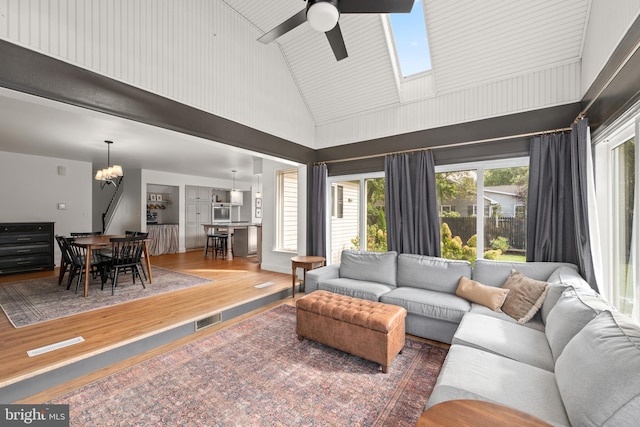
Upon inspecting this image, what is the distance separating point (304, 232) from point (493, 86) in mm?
3773

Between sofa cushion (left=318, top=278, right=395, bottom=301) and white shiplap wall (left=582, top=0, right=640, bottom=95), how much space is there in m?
3.06

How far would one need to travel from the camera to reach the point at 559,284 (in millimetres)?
2461

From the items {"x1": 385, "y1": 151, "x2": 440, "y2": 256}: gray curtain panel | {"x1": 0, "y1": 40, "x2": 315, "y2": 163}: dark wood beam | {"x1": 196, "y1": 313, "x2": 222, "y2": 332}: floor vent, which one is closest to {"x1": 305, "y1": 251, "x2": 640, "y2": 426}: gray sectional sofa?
{"x1": 385, "y1": 151, "x2": 440, "y2": 256}: gray curtain panel

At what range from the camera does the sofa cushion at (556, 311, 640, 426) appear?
104 cm

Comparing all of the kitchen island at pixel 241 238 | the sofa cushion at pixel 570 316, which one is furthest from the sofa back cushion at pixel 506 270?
the kitchen island at pixel 241 238

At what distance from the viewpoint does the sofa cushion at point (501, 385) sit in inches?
55.1

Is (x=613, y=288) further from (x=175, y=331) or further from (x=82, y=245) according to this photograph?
(x=82, y=245)

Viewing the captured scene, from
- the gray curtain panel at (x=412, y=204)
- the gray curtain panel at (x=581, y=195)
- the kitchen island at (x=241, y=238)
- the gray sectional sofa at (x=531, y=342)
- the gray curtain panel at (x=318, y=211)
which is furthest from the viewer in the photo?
the kitchen island at (x=241, y=238)

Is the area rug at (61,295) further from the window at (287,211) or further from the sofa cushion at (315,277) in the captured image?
the sofa cushion at (315,277)

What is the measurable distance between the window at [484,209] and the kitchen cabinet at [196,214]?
317 inches

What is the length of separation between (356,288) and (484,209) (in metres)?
2.09

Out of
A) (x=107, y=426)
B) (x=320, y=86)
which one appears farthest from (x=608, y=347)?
(x=320, y=86)

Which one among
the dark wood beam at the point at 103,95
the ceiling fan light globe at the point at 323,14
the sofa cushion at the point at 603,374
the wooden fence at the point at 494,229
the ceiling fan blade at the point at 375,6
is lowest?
the sofa cushion at the point at 603,374

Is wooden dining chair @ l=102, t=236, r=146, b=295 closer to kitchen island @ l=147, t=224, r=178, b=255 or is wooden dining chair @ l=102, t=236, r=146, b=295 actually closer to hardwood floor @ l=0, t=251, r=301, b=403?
hardwood floor @ l=0, t=251, r=301, b=403
